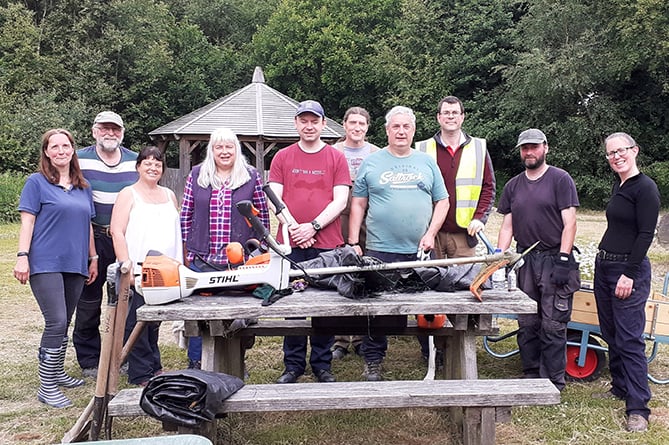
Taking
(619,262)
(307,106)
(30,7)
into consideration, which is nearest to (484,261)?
(619,262)

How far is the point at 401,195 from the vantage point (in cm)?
414

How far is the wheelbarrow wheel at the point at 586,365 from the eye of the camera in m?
4.59

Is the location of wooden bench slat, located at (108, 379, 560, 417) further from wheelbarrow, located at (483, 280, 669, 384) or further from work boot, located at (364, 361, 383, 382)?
work boot, located at (364, 361, 383, 382)

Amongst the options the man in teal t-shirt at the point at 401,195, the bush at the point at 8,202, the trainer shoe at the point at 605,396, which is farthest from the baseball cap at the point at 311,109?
the bush at the point at 8,202

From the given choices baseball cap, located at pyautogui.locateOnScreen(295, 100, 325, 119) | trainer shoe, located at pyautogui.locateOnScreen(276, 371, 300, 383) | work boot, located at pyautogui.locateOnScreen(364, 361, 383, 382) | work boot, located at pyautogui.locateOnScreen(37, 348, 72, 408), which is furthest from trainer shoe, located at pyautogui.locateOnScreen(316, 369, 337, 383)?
baseball cap, located at pyautogui.locateOnScreen(295, 100, 325, 119)

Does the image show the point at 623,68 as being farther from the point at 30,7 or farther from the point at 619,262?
the point at 30,7

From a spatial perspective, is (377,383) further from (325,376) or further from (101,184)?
(101,184)

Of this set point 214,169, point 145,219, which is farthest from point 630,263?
point 145,219

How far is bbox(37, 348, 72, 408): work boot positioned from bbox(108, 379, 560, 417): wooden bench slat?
57.4 inches

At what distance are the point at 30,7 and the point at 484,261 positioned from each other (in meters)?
33.8

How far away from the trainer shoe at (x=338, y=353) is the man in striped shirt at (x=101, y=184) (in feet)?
6.61

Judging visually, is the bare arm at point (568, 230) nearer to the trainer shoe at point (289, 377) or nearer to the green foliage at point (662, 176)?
the trainer shoe at point (289, 377)

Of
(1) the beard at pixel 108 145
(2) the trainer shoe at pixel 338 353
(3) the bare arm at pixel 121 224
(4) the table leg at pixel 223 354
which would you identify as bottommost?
(2) the trainer shoe at pixel 338 353

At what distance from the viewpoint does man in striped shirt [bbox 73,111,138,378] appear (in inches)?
180
